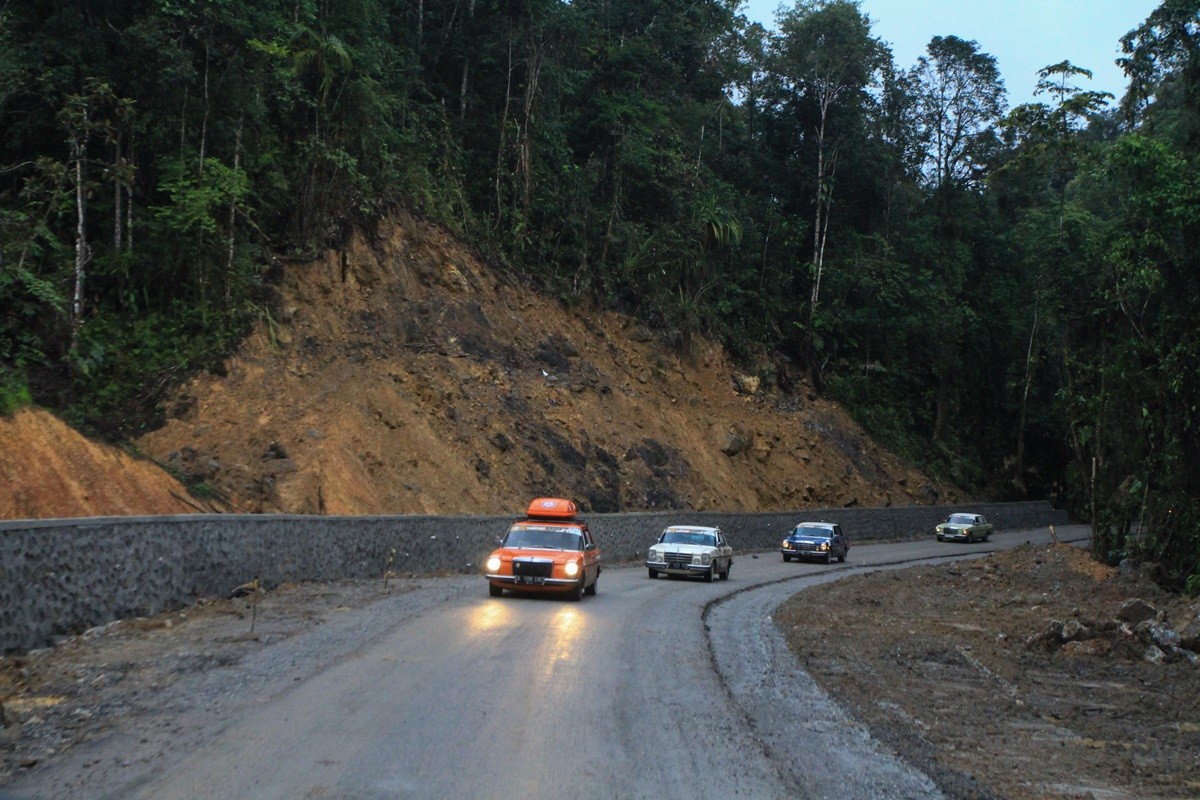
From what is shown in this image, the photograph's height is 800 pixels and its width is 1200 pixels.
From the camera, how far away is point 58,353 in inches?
1100

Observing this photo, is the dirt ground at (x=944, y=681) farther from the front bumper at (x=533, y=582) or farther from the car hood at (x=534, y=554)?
the car hood at (x=534, y=554)

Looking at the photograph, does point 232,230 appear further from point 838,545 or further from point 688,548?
point 838,545

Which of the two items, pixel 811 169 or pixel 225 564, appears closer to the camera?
pixel 225 564

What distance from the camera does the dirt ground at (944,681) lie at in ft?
30.4

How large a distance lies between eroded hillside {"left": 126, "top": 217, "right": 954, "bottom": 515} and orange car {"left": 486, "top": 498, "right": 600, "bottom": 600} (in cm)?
916

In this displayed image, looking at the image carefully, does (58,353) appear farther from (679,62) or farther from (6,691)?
(679,62)

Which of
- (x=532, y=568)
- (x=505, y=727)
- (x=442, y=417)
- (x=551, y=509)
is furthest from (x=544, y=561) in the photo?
(x=442, y=417)

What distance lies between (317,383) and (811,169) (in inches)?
1414

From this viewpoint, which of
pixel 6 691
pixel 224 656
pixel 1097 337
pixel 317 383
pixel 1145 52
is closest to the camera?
pixel 6 691

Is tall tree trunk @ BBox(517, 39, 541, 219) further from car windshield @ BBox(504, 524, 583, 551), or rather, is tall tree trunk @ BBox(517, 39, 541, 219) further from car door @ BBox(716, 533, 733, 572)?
car windshield @ BBox(504, 524, 583, 551)

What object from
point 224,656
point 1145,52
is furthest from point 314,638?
point 1145,52

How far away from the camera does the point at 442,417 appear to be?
35531 millimetres

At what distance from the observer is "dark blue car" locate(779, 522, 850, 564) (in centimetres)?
3743

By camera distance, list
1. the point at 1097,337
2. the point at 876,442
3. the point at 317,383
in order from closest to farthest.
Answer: the point at 317,383
the point at 1097,337
the point at 876,442
